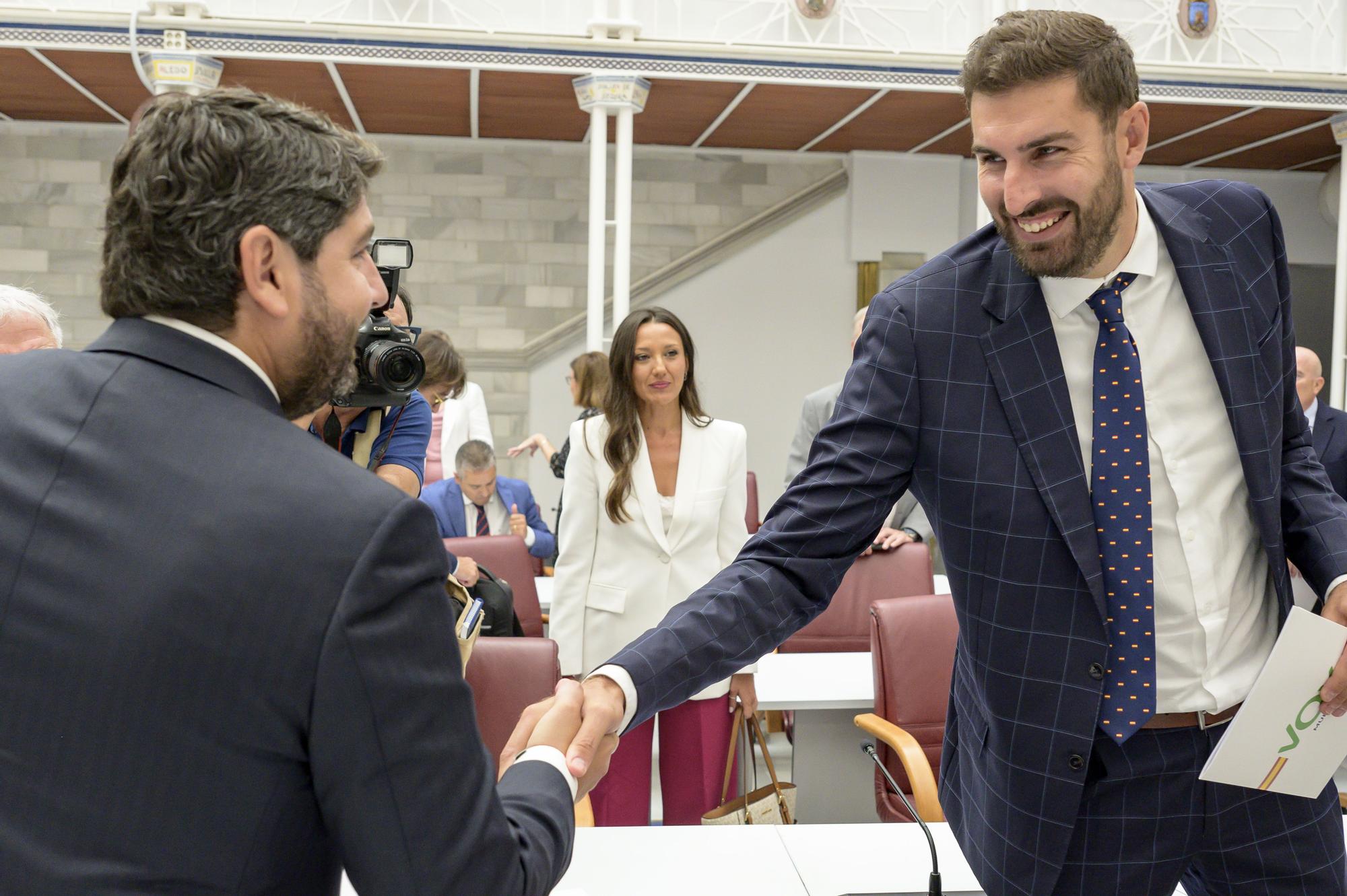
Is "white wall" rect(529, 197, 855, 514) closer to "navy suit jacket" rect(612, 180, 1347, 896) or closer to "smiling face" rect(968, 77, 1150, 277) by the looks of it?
"navy suit jacket" rect(612, 180, 1347, 896)

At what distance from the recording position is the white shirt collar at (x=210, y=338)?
0.99 m

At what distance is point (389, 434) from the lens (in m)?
2.70

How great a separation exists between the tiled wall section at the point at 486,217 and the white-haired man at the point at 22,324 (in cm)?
763

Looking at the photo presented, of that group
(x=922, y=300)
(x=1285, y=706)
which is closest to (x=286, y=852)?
(x=922, y=300)

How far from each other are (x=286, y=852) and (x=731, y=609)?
78 cm

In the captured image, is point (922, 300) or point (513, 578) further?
point (513, 578)

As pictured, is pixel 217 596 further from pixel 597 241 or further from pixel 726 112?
pixel 726 112

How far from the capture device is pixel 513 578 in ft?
14.3

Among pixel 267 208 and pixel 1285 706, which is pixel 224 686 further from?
pixel 1285 706

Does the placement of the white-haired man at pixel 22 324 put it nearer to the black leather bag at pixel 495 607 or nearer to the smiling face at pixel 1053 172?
the black leather bag at pixel 495 607

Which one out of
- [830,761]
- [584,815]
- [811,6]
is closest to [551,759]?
[584,815]

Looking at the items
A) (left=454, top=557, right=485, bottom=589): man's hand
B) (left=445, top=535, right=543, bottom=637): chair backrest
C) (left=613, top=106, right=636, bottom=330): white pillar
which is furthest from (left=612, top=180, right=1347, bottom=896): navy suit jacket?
(left=613, top=106, right=636, bottom=330): white pillar

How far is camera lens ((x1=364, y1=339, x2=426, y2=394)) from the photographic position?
2328mm

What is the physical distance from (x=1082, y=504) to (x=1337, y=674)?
0.41m
